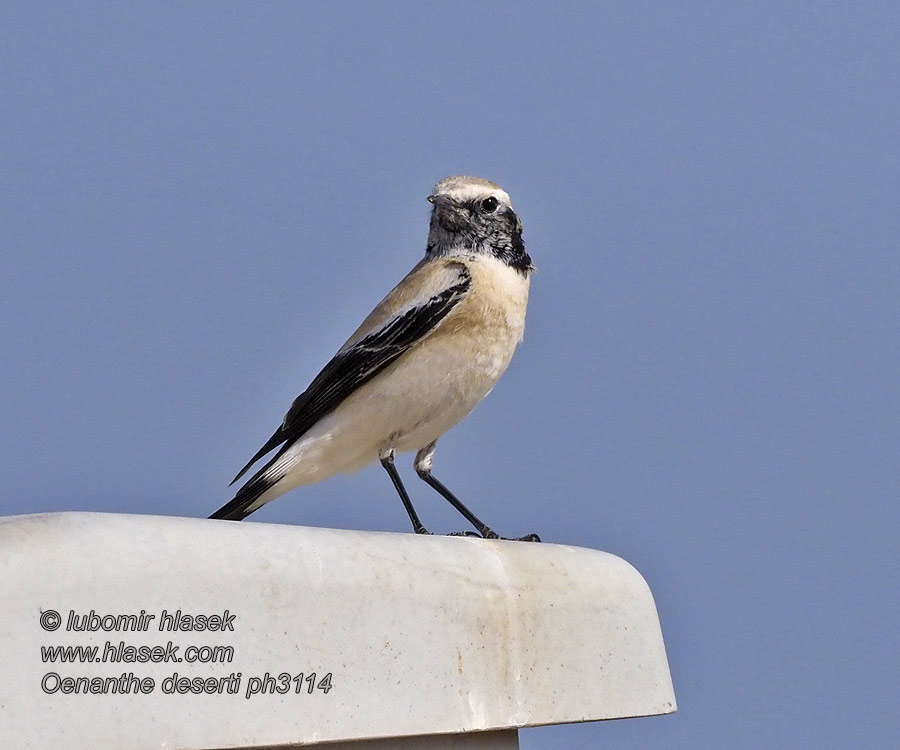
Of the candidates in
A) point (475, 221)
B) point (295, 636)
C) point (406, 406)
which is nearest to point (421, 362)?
point (406, 406)

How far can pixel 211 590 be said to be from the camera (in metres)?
3.52

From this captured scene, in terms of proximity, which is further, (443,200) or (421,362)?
(443,200)

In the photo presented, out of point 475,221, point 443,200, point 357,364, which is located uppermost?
point 443,200

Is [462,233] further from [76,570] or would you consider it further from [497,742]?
[76,570]

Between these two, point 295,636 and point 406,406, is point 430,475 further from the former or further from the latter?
point 295,636

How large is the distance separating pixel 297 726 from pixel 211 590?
489mm

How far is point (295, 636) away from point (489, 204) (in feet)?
11.1

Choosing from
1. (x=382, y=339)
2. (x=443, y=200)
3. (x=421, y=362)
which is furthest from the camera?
(x=443, y=200)

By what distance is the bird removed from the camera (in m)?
6.11

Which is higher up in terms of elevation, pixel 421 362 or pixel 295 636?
pixel 421 362

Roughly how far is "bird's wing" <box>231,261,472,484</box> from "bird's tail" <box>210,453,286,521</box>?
→ 7cm

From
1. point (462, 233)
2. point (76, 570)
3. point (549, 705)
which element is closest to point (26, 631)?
point (76, 570)

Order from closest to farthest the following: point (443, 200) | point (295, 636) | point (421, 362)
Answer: point (295, 636), point (421, 362), point (443, 200)

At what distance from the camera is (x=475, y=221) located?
6.57 m
